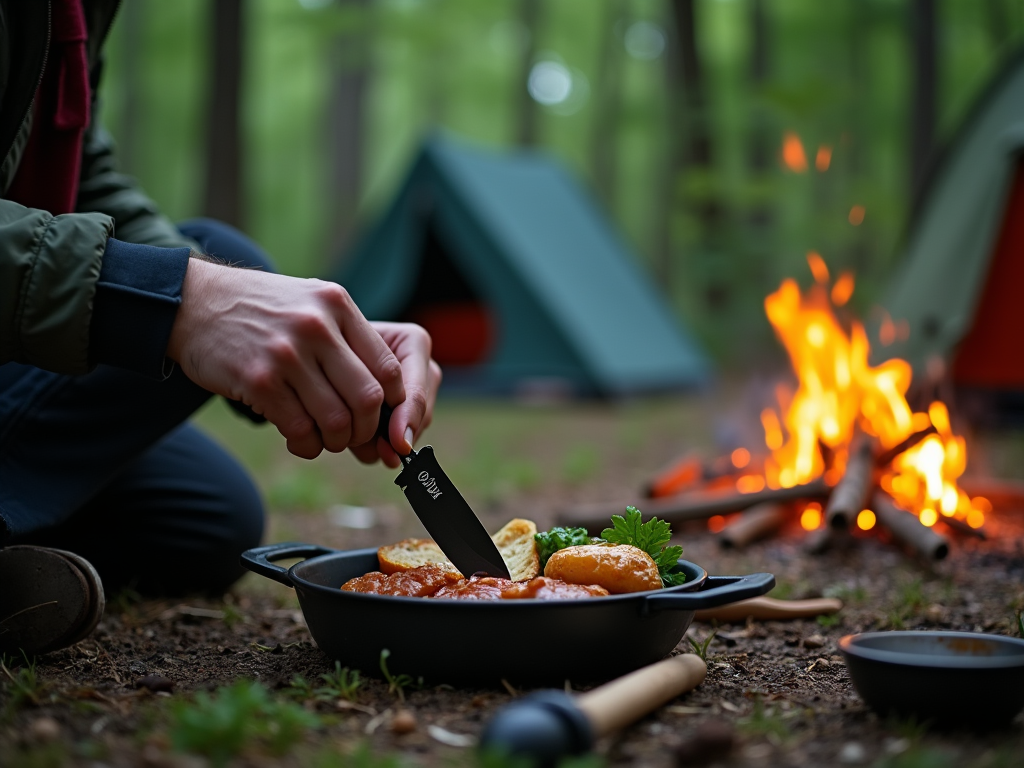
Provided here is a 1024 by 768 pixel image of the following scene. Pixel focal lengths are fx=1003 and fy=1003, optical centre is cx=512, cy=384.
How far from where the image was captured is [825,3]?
1622 centimetres

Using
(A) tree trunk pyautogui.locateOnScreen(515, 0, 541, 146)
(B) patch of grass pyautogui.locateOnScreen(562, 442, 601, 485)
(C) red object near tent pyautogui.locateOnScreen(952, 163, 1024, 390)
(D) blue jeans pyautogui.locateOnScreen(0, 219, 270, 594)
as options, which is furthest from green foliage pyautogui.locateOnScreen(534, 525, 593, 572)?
(A) tree trunk pyautogui.locateOnScreen(515, 0, 541, 146)

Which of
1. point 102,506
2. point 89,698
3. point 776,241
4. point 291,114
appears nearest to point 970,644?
point 89,698

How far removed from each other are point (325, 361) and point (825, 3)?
16.8 metres

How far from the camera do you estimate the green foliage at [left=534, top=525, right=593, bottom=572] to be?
179cm

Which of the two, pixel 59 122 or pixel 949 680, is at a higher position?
pixel 59 122

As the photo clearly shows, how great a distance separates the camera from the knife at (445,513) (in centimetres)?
168

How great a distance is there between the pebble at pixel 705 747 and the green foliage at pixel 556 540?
0.55 meters

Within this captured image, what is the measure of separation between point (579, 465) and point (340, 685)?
11.6ft

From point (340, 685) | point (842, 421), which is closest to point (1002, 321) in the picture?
point (842, 421)

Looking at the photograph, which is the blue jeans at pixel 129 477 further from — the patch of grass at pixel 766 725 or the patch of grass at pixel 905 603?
the patch of grass at pixel 905 603

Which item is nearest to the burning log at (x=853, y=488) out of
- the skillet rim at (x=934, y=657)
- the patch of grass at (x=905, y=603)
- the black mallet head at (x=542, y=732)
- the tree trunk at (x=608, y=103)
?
the patch of grass at (x=905, y=603)

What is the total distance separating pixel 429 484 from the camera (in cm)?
169

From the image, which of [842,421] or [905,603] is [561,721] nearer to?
[905,603]

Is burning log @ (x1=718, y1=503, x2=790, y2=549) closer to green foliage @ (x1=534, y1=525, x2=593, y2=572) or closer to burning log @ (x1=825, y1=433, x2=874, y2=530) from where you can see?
burning log @ (x1=825, y1=433, x2=874, y2=530)
